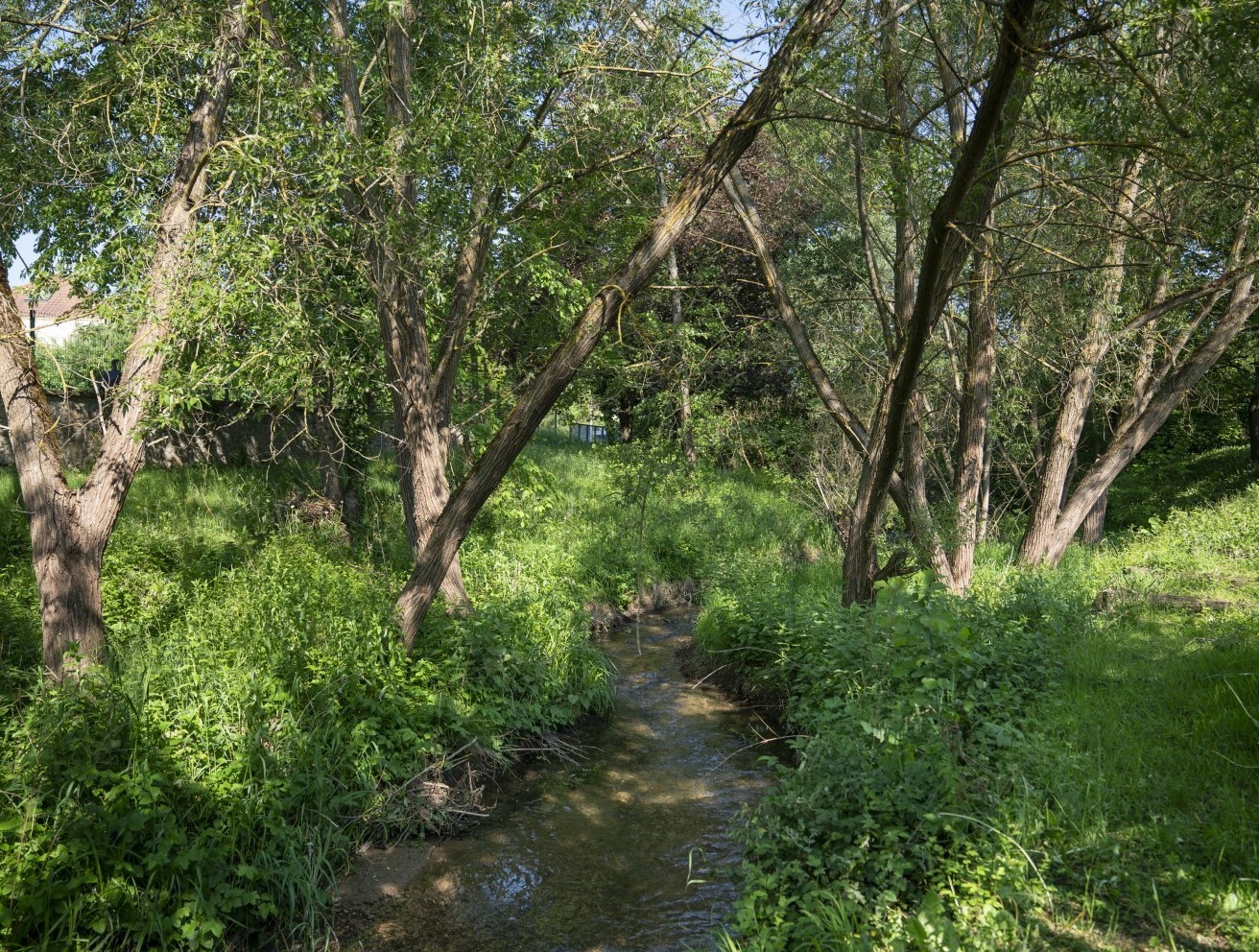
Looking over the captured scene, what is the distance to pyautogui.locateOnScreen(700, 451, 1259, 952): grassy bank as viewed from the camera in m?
3.85

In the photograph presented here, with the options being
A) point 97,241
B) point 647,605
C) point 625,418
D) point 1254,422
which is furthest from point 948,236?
point 1254,422

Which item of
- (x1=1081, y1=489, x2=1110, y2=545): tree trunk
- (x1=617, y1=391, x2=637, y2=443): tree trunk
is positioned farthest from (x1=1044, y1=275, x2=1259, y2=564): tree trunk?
(x1=617, y1=391, x2=637, y2=443): tree trunk

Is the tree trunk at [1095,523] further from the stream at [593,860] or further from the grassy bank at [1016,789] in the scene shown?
the stream at [593,860]

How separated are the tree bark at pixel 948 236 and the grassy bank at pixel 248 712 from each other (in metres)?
2.89

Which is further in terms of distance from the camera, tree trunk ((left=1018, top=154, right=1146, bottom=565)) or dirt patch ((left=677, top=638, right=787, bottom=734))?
tree trunk ((left=1018, top=154, right=1146, bottom=565))

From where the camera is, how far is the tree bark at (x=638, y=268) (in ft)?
19.2

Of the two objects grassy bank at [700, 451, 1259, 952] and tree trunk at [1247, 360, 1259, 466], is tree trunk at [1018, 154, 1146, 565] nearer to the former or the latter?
grassy bank at [700, 451, 1259, 952]

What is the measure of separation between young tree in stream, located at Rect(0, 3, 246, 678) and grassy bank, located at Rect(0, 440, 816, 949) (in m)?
0.67

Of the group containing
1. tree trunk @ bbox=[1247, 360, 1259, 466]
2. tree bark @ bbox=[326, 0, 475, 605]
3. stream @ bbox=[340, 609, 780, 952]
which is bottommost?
stream @ bbox=[340, 609, 780, 952]

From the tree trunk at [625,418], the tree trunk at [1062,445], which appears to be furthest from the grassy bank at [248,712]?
the tree trunk at [625,418]

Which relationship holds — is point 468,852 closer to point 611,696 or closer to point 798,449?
point 611,696

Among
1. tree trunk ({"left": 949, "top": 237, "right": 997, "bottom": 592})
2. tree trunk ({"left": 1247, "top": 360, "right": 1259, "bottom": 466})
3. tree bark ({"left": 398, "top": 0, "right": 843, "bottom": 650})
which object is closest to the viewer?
tree bark ({"left": 398, "top": 0, "right": 843, "bottom": 650})

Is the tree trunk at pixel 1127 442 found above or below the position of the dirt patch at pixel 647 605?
above

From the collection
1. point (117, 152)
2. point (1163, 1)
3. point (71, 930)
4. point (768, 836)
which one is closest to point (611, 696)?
point (768, 836)
